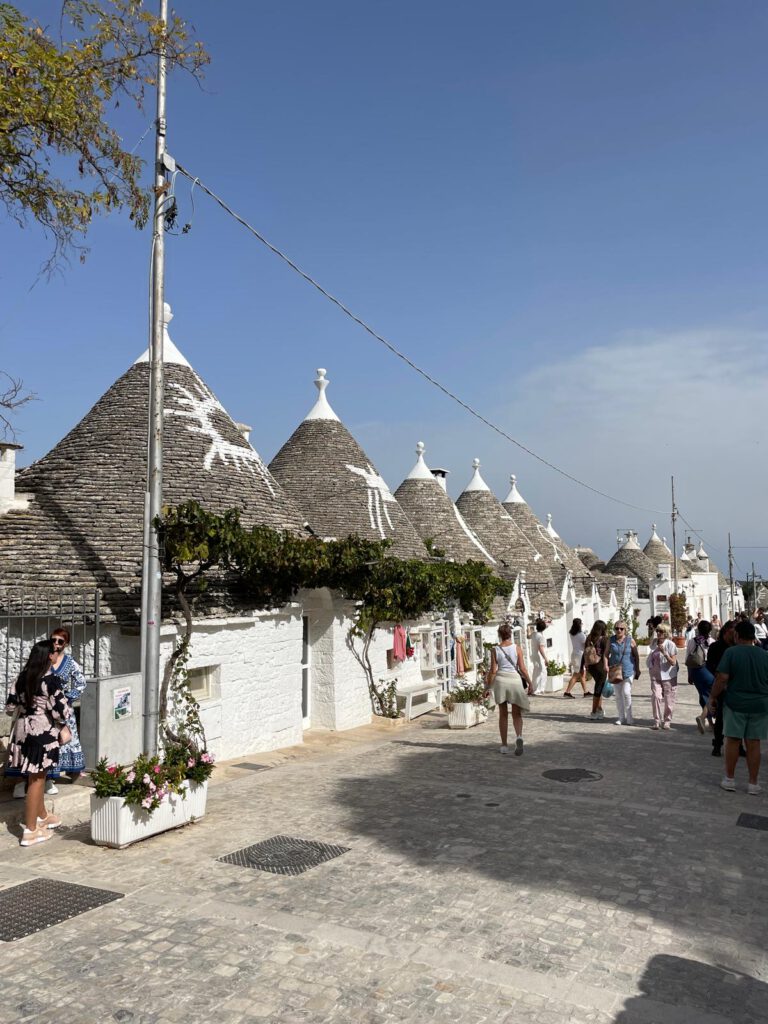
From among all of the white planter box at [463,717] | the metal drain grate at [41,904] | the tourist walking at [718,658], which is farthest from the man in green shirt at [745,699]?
the metal drain grate at [41,904]

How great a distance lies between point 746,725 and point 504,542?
1950 centimetres

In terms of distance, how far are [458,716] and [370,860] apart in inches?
297

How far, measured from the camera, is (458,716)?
532 inches

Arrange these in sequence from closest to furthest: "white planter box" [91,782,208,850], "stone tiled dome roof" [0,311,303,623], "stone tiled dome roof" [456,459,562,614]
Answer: "white planter box" [91,782,208,850], "stone tiled dome roof" [0,311,303,623], "stone tiled dome roof" [456,459,562,614]

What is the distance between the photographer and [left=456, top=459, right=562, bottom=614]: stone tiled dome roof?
2619 cm

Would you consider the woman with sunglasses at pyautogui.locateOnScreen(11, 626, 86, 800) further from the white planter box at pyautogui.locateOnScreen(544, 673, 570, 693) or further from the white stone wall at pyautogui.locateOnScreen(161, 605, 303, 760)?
the white planter box at pyautogui.locateOnScreen(544, 673, 570, 693)

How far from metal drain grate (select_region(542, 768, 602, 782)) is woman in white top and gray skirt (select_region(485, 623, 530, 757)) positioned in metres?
0.97

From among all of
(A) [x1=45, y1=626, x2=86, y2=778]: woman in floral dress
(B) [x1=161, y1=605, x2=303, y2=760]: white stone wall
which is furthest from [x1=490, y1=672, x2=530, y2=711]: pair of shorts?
(A) [x1=45, y1=626, x2=86, y2=778]: woman in floral dress

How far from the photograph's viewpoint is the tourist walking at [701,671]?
11.5 m

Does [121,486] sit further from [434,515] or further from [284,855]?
[434,515]

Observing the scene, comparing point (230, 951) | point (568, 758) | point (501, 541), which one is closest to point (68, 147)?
point (230, 951)

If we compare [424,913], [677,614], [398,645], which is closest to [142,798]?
[424,913]

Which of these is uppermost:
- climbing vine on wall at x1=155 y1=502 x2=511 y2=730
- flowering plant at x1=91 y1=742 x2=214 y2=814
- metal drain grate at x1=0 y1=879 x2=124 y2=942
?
climbing vine on wall at x1=155 y1=502 x2=511 y2=730

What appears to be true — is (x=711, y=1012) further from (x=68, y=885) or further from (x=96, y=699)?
(x=96, y=699)
